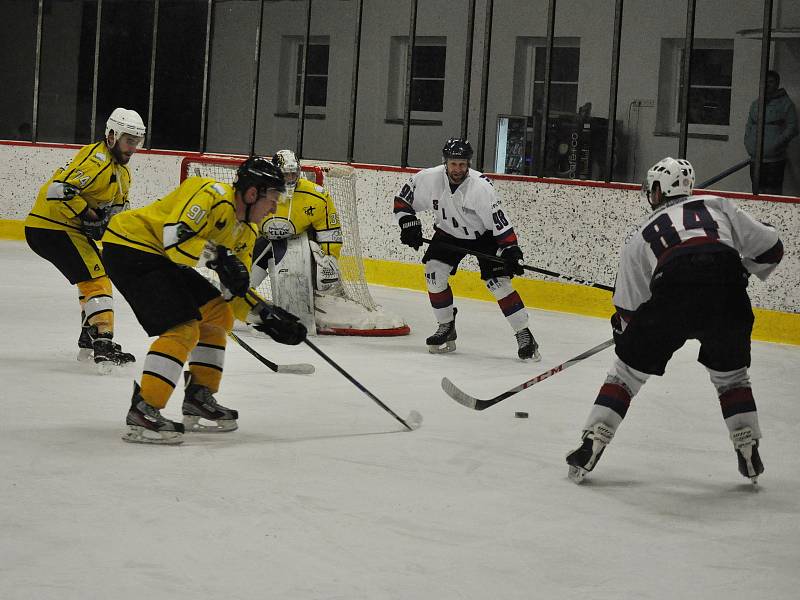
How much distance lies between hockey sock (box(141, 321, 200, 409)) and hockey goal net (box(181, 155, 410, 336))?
2.65 meters

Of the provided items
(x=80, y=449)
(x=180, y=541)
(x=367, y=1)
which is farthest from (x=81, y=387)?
(x=367, y=1)

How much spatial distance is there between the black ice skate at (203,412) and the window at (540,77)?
1020 centimetres

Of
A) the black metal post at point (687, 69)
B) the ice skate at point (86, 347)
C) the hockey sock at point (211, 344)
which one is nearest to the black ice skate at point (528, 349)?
the ice skate at point (86, 347)

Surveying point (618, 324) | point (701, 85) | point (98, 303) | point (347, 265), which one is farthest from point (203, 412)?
point (701, 85)

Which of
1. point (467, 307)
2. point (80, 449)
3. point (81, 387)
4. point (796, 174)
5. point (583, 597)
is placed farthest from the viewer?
point (796, 174)

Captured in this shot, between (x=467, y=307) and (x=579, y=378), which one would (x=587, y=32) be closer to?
(x=467, y=307)

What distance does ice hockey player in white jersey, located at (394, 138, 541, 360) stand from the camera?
5711mm

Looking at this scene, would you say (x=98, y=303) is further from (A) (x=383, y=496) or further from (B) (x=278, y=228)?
(A) (x=383, y=496)

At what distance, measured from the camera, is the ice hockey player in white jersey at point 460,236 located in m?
5.71

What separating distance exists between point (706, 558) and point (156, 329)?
1.76 m

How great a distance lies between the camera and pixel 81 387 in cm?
445

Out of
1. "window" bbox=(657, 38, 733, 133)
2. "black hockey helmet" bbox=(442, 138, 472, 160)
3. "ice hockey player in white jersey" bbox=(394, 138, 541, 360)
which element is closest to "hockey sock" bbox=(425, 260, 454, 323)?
"ice hockey player in white jersey" bbox=(394, 138, 541, 360)

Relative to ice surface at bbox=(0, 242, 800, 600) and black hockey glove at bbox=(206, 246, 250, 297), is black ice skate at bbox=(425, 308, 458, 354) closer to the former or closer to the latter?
ice surface at bbox=(0, 242, 800, 600)

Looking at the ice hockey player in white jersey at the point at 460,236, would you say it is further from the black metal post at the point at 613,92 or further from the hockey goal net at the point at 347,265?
the black metal post at the point at 613,92
